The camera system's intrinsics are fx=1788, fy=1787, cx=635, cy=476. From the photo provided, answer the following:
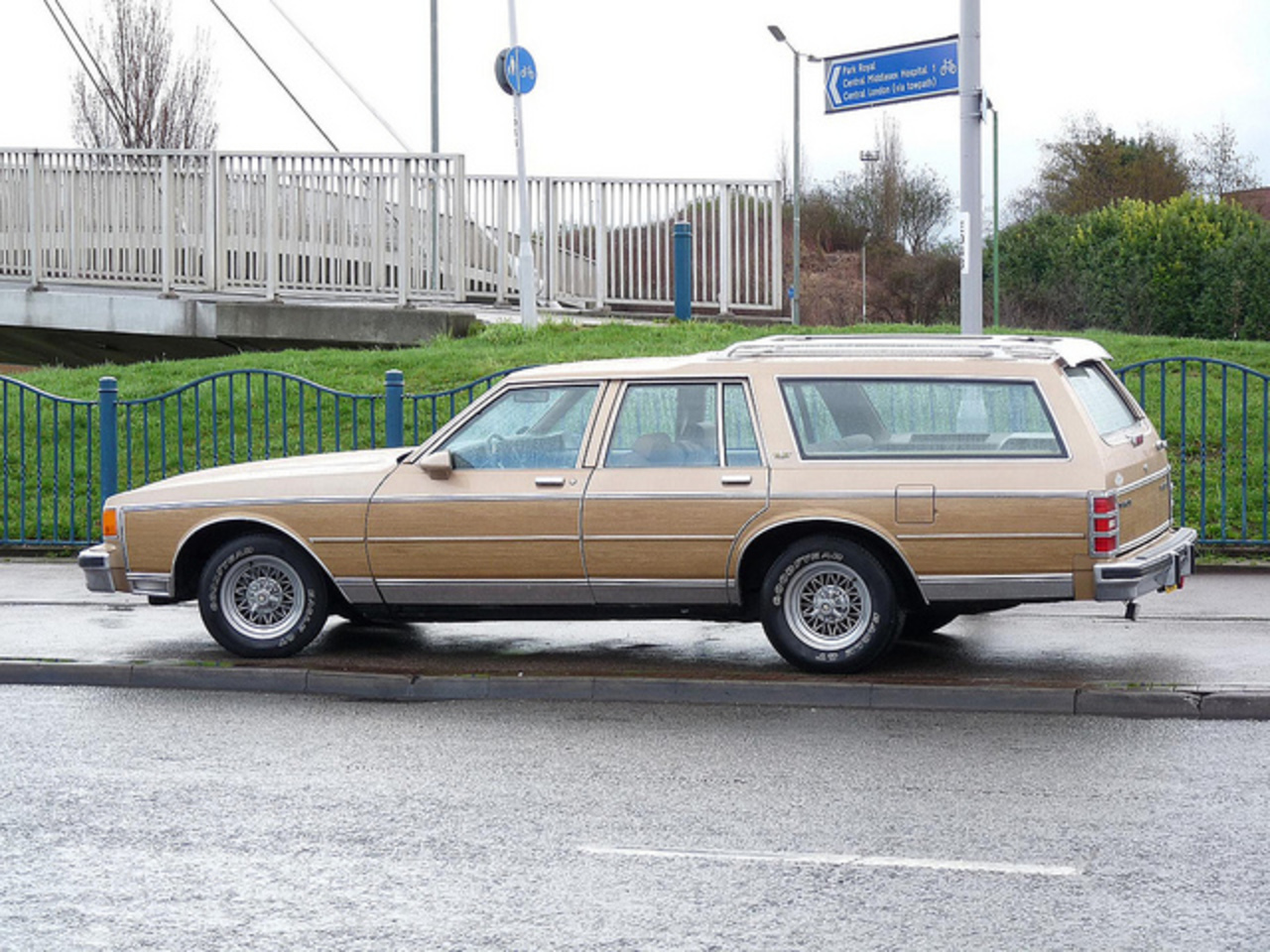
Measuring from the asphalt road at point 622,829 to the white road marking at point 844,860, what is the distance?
0.04ft

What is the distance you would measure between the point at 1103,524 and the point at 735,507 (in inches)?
71.1

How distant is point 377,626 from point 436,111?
26.4m

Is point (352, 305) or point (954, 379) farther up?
point (352, 305)

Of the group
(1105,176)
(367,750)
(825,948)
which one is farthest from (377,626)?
(1105,176)

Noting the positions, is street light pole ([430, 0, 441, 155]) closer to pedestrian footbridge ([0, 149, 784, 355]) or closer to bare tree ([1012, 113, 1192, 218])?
pedestrian footbridge ([0, 149, 784, 355])

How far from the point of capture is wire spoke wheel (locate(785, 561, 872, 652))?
9047mm

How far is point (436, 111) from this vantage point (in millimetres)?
35938

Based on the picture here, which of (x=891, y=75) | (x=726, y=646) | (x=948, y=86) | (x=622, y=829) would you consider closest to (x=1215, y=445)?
(x=948, y=86)

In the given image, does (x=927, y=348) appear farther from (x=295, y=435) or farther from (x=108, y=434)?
(x=295, y=435)

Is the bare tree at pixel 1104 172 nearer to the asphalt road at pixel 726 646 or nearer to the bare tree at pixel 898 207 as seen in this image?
the bare tree at pixel 898 207

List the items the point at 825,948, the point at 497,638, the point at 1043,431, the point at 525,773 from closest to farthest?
the point at 825,948 < the point at 525,773 < the point at 1043,431 < the point at 497,638

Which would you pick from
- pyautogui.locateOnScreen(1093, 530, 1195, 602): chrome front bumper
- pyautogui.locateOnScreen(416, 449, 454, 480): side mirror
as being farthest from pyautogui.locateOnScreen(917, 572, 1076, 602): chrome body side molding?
pyautogui.locateOnScreen(416, 449, 454, 480): side mirror

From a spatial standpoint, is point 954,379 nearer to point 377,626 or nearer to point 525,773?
point 525,773

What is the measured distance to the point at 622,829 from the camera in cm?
627
